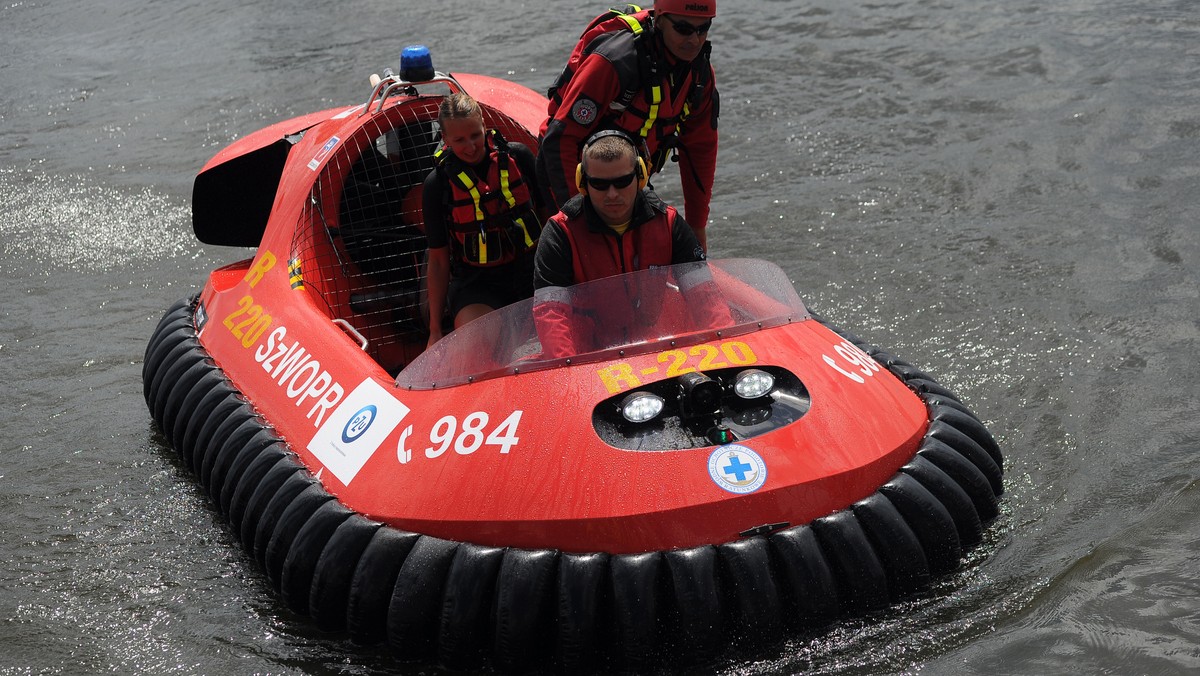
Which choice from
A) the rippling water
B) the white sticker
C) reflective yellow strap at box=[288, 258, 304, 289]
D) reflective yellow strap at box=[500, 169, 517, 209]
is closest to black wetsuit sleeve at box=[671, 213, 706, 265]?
reflective yellow strap at box=[500, 169, 517, 209]

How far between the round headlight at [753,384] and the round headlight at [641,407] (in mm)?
229

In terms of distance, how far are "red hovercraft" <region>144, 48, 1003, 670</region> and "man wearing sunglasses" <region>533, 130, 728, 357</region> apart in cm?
5

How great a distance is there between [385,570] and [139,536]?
4.81 ft

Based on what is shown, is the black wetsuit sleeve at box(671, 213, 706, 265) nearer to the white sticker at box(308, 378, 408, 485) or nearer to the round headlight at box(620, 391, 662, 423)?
the round headlight at box(620, 391, 662, 423)

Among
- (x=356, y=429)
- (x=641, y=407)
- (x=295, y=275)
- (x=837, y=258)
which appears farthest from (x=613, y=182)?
(x=837, y=258)

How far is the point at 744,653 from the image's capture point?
10.6 feet

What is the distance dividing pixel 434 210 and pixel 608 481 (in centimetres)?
153

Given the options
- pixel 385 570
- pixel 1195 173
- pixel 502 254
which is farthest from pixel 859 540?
pixel 1195 173

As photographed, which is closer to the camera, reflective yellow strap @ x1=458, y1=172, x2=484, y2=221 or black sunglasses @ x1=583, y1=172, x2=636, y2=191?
black sunglasses @ x1=583, y1=172, x2=636, y2=191

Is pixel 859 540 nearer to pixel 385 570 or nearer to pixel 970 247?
pixel 385 570

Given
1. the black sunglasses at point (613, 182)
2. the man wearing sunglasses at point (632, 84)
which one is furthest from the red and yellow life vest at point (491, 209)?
the black sunglasses at point (613, 182)

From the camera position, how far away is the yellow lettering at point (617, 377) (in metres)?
3.47

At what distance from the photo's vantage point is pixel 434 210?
441 cm

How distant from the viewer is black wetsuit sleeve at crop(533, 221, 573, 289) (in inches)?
149
